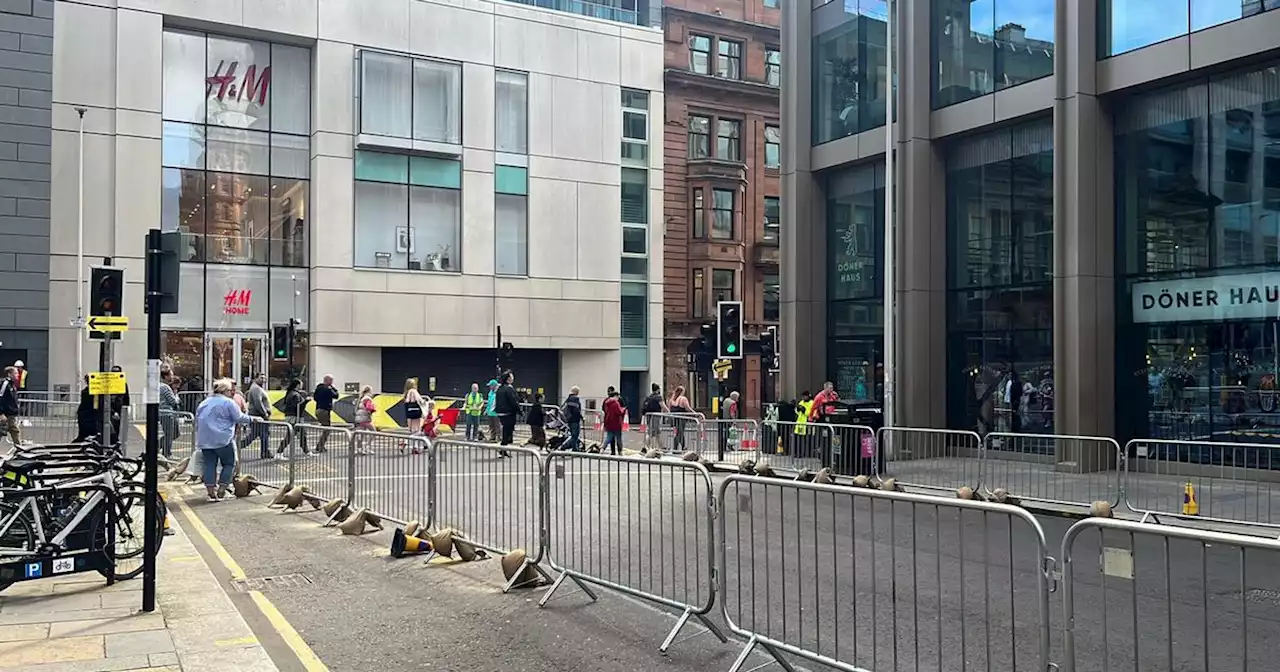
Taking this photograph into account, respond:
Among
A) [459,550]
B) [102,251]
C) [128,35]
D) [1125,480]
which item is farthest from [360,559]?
[128,35]

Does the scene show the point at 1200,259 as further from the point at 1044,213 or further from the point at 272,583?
the point at 272,583

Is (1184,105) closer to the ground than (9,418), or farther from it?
farther from it

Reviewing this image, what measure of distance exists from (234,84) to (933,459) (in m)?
28.4

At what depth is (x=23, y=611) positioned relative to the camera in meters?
7.47

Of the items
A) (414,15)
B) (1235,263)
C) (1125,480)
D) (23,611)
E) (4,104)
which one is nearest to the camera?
(23,611)

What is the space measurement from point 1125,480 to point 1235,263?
708cm

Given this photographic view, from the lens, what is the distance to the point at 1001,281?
72.6ft

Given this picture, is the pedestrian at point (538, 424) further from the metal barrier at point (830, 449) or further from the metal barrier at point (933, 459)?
the metal barrier at point (933, 459)

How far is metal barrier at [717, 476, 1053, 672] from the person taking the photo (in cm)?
560

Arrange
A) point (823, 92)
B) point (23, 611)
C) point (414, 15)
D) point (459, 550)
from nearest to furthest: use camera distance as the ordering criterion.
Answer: point (23, 611) < point (459, 550) < point (823, 92) < point (414, 15)

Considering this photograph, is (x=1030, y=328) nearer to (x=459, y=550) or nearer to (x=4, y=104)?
(x=459, y=550)

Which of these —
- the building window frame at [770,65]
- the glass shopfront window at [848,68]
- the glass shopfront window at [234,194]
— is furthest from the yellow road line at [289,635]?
the building window frame at [770,65]

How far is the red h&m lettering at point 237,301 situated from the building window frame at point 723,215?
20706 millimetres

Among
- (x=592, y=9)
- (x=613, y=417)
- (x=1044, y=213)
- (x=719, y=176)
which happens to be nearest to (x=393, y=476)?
(x=613, y=417)
